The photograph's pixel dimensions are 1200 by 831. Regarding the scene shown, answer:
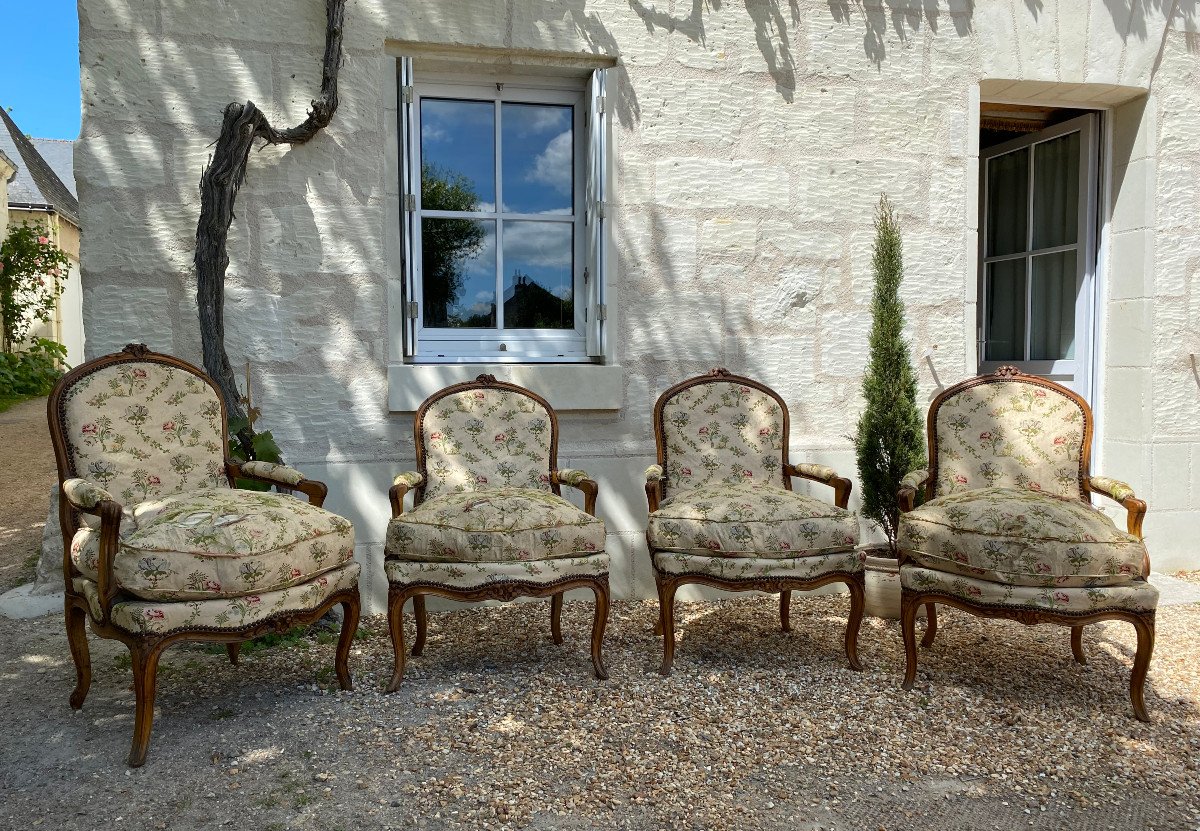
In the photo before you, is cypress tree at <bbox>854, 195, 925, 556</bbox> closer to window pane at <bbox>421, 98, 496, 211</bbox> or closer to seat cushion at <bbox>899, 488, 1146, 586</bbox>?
seat cushion at <bbox>899, 488, 1146, 586</bbox>

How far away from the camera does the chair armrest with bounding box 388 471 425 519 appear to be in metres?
2.88

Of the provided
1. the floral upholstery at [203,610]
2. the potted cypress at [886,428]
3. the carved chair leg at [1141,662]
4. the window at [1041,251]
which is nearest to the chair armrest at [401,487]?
the floral upholstery at [203,610]

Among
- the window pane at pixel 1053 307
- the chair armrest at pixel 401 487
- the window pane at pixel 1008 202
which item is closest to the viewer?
the chair armrest at pixel 401 487

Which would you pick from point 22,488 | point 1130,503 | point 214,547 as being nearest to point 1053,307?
point 1130,503

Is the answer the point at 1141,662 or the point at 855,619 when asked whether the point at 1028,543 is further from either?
the point at 855,619

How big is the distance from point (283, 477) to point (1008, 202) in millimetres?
4106

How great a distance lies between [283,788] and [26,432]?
7.40 m

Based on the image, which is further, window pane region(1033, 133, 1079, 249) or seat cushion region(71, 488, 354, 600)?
window pane region(1033, 133, 1079, 249)

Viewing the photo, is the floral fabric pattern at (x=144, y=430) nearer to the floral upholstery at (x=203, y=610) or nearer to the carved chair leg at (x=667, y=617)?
the floral upholstery at (x=203, y=610)

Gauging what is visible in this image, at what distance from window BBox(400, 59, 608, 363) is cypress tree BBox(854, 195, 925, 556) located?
1144mm

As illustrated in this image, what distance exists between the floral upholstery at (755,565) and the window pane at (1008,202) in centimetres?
284

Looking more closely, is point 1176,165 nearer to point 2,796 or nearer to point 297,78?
point 297,78

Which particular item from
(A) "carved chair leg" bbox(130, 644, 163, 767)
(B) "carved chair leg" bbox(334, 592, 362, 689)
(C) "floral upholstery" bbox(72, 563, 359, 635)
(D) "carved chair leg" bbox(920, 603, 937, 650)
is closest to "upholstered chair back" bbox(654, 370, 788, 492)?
(D) "carved chair leg" bbox(920, 603, 937, 650)

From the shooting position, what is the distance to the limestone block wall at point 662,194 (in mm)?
3314
